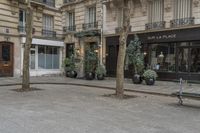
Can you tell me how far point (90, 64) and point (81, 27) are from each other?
16.8 ft

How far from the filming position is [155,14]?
70.0ft

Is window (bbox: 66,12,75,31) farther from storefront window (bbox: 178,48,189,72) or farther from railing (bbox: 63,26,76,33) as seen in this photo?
storefront window (bbox: 178,48,189,72)

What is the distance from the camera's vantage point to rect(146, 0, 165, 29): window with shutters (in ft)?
68.4

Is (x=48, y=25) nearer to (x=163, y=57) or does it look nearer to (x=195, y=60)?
(x=163, y=57)

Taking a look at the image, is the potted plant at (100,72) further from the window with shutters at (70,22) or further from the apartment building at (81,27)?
the window with shutters at (70,22)

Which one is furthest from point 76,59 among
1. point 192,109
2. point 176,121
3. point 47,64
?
point 176,121

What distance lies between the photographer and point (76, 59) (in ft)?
82.8

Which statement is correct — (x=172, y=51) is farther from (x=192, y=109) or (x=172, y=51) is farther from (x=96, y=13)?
(x=192, y=109)

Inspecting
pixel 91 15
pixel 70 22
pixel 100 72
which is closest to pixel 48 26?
pixel 70 22

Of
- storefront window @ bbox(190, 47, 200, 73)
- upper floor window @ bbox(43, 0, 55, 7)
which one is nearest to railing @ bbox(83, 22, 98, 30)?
upper floor window @ bbox(43, 0, 55, 7)

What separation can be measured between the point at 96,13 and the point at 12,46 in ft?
25.8

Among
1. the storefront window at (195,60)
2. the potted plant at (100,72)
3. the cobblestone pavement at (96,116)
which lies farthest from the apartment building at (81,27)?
the cobblestone pavement at (96,116)

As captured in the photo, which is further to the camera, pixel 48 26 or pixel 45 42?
pixel 48 26

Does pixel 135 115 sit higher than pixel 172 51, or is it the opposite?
pixel 172 51
